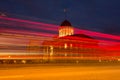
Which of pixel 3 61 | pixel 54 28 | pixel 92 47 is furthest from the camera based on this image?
pixel 92 47

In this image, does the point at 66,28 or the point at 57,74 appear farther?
the point at 66,28

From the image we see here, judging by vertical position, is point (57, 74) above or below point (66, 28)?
below

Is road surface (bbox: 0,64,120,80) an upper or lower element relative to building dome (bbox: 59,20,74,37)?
lower

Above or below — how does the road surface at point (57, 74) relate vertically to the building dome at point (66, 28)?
below

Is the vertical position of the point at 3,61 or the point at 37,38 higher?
the point at 37,38

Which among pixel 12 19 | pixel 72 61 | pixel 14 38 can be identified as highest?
pixel 12 19

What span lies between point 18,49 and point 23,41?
164cm

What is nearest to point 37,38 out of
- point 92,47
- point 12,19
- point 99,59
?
point 12,19

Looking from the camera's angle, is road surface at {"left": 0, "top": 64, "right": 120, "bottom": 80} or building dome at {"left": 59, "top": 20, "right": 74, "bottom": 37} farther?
building dome at {"left": 59, "top": 20, "right": 74, "bottom": 37}

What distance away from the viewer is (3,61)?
3234 cm

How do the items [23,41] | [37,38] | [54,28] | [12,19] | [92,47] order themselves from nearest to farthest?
[12,19]
[23,41]
[37,38]
[54,28]
[92,47]

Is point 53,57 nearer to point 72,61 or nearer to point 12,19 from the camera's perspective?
point 72,61

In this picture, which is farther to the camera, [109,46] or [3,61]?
[109,46]

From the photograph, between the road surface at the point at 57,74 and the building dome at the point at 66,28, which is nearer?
the road surface at the point at 57,74
